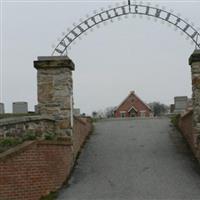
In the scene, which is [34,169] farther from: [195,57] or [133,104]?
[133,104]

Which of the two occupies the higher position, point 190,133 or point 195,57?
point 195,57

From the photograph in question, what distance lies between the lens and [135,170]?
12180mm

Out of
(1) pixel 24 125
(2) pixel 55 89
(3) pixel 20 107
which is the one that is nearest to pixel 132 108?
(3) pixel 20 107

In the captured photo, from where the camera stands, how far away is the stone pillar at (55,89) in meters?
12.6

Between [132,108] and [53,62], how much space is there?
1796 inches

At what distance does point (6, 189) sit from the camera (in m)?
9.42

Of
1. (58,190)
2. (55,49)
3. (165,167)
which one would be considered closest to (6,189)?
(58,190)

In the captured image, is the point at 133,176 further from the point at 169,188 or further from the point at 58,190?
the point at 58,190

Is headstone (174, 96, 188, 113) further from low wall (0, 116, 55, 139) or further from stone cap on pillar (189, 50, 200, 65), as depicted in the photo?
low wall (0, 116, 55, 139)

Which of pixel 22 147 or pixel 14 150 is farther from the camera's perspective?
pixel 22 147

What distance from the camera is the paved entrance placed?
10539 mm

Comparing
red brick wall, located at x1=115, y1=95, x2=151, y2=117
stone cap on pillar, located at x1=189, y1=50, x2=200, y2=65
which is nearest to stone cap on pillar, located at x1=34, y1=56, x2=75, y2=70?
stone cap on pillar, located at x1=189, y1=50, x2=200, y2=65

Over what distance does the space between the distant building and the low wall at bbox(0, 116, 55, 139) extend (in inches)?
1776

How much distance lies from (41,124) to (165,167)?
348 cm
